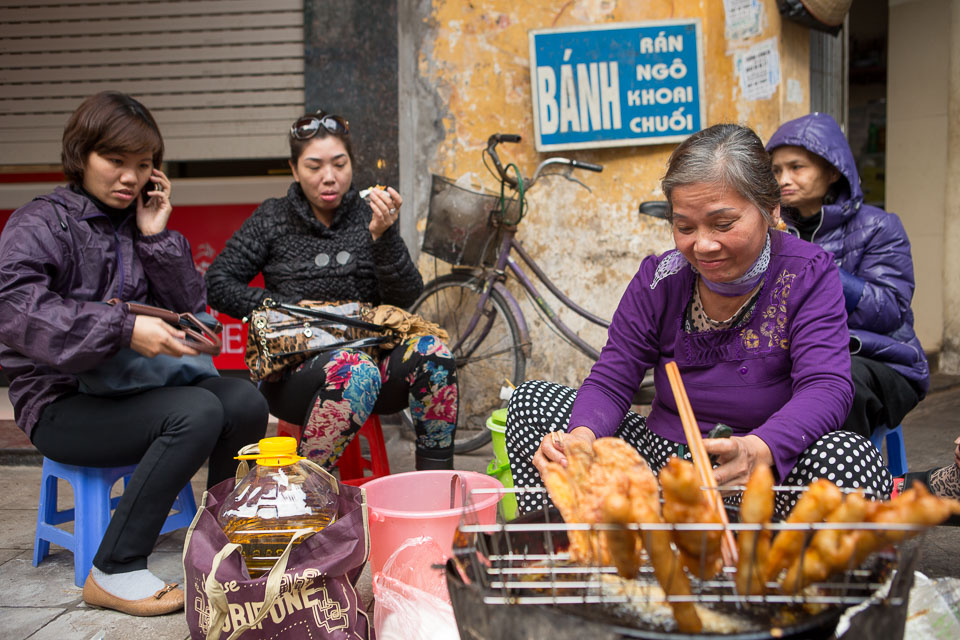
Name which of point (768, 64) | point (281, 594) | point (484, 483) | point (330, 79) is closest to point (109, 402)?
point (281, 594)

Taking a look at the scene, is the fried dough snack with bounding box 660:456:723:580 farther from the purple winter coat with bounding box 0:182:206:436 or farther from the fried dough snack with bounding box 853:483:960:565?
the purple winter coat with bounding box 0:182:206:436

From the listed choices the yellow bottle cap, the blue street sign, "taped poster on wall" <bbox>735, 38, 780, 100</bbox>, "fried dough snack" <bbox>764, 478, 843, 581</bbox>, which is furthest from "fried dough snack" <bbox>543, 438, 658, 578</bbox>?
"taped poster on wall" <bbox>735, 38, 780, 100</bbox>

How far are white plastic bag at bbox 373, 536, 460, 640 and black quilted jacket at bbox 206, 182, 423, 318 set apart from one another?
1331mm

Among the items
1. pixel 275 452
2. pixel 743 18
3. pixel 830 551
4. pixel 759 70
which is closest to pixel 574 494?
pixel 830 551

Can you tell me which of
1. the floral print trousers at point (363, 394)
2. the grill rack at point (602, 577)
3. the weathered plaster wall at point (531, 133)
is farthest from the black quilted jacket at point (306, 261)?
the grill rack at point (602, 577)

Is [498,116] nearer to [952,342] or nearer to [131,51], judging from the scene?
[131,51]

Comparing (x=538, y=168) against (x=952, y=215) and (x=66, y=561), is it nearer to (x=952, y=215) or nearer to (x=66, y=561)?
(x=66, y=561)

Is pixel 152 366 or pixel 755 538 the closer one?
pixel 755 538

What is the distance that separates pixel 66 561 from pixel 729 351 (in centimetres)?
246

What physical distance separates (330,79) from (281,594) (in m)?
3.55

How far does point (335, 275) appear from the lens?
128 inches

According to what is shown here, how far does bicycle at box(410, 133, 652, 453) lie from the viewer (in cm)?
412

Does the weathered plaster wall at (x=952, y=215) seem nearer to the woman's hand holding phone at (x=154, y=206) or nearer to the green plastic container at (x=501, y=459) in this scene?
the green plastic container at (x=501, y=459)

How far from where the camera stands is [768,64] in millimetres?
4387
